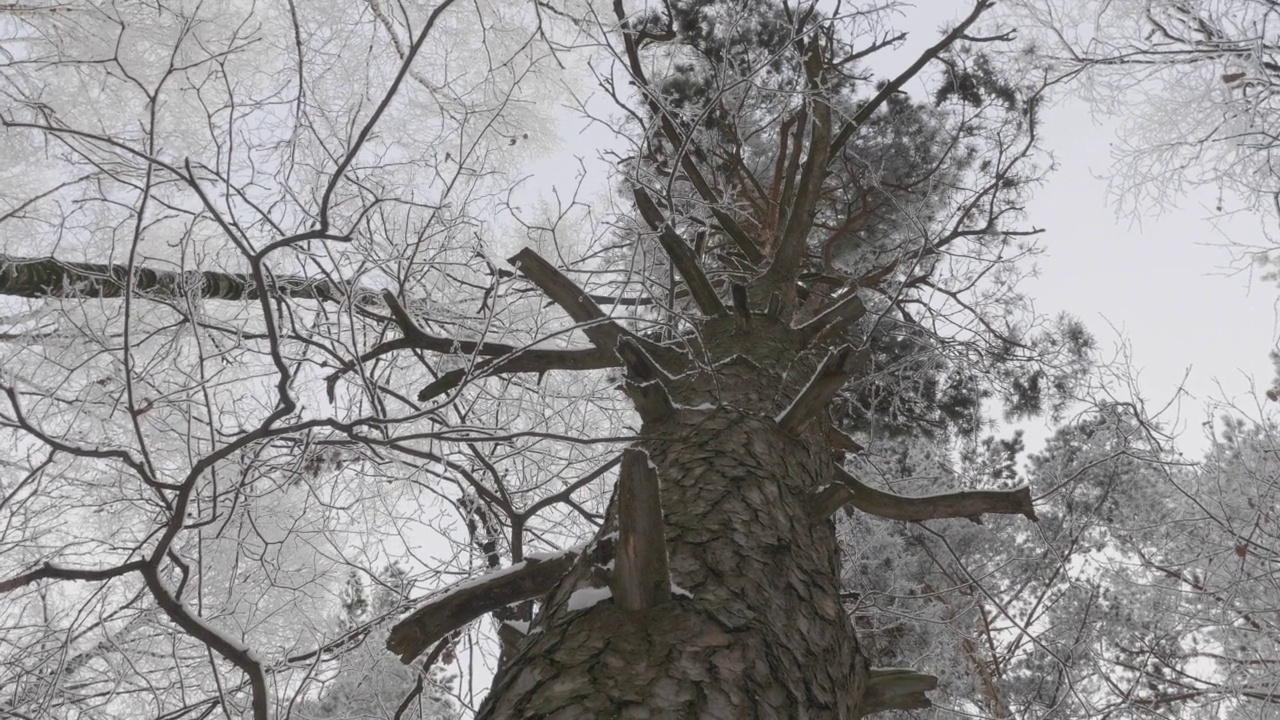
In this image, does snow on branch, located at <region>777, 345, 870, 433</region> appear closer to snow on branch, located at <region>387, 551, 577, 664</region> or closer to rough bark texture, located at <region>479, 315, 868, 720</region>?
rough bark texture, located at <region>479, 315, 868, 720</region>

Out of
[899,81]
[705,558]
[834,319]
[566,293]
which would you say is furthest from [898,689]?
[899,81]

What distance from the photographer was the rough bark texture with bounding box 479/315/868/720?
3.94 ft

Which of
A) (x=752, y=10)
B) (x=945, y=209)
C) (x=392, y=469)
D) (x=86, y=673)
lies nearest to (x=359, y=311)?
(x=392, y=469)

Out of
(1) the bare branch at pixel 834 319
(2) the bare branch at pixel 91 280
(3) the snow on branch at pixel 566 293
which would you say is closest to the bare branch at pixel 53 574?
(3) the snow on branch at pixel 566 293

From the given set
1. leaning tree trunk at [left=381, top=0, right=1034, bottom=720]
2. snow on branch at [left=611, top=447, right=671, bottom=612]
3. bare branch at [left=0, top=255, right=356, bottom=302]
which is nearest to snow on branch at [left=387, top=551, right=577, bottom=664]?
leaning tree trunk at [left=381, top=0, right=1034, bottom=720]

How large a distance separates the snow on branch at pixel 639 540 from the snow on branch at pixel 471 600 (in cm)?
54

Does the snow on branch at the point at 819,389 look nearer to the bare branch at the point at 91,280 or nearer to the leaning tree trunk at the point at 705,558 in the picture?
A: the leaning tree trunk at the point at 705,558

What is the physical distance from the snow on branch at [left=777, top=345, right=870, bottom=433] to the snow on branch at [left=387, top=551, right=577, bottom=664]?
74cm

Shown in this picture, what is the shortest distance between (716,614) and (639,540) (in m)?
0.24

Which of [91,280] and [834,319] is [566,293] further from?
[91,280]

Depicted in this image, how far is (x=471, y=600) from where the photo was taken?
5.87 feet

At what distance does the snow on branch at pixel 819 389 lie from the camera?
1997 millimetres

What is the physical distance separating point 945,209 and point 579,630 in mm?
5015

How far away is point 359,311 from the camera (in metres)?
3.00
